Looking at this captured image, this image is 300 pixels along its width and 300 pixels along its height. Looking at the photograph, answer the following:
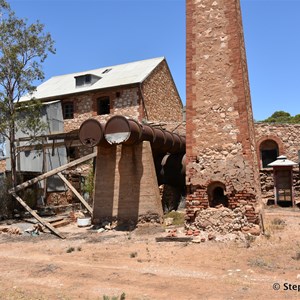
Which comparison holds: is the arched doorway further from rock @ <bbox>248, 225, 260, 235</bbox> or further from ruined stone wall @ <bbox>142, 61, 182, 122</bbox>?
rock @ <bbox>248, 225, 260, 235</bbox>

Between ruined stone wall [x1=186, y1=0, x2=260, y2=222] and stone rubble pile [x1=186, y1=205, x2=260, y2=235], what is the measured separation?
18cm

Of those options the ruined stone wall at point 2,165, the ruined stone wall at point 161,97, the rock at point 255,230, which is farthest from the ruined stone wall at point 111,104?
the rock at point 255,230

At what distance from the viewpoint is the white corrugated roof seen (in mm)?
22625

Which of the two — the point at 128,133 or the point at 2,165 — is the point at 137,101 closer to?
the point at 128,133

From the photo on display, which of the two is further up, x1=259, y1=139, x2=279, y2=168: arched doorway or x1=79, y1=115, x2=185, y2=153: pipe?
x1=79, y1=115, x2=185, y2=153: pipe

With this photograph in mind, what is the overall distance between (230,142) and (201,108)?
4.11 feet

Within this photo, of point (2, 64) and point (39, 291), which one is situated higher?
point (2, 64)

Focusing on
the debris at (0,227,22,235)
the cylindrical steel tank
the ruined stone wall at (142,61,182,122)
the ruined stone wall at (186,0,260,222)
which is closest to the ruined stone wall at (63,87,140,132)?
the ruined stone wall at (142,61,182,122)

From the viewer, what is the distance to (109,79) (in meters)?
23.8

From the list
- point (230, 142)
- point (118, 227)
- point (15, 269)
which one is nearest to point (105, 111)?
point (118, 227)

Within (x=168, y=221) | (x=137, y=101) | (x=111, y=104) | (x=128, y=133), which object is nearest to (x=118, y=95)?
(x=111, y=104)

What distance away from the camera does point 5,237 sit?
11.6 meters

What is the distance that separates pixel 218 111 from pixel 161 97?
14533 millimetres

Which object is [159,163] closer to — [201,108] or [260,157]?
[201,108]
